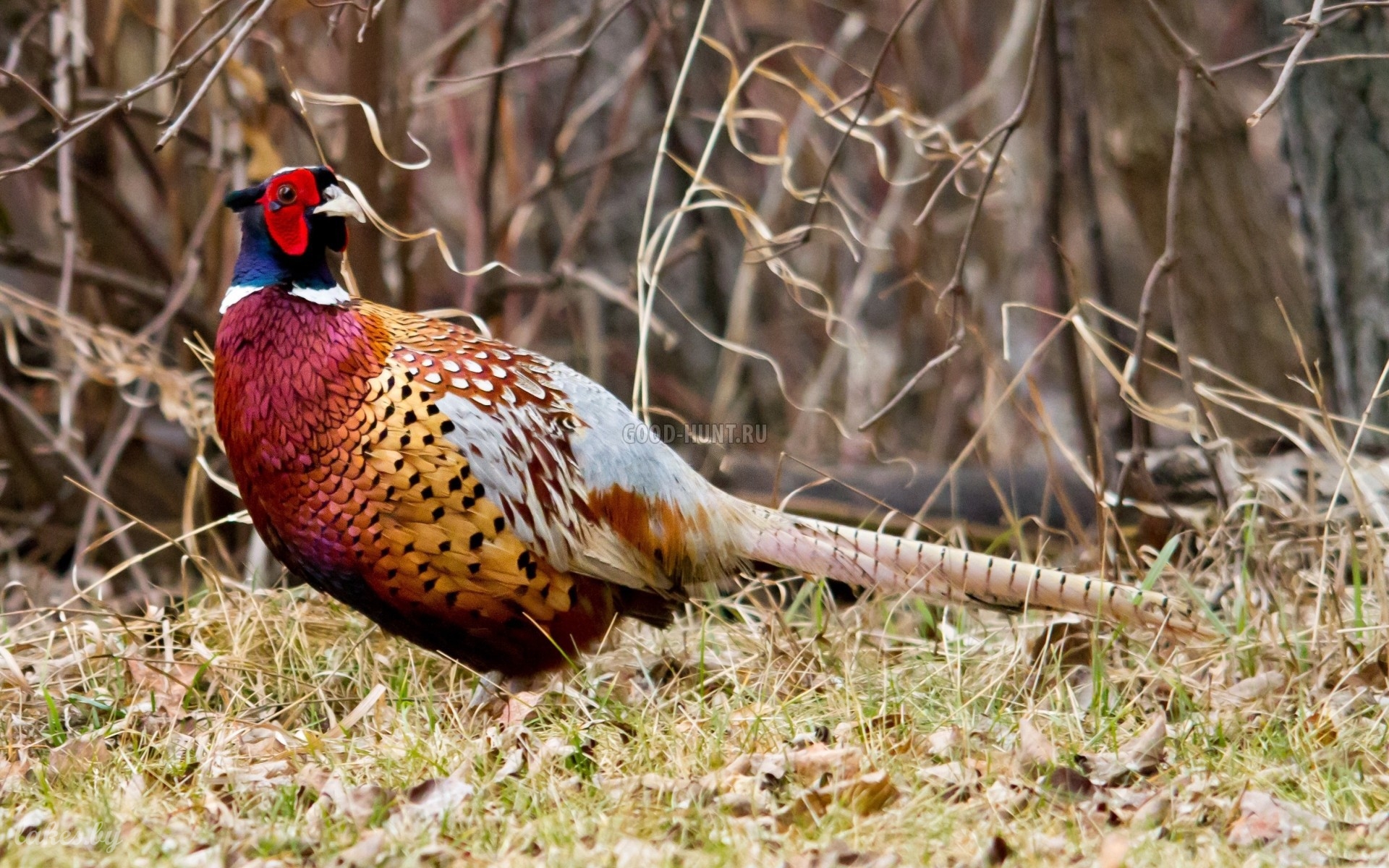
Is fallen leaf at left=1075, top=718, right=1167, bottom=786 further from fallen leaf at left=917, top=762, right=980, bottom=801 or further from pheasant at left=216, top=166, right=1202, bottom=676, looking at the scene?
pheasant at left=216, top=166, right=1202, bottom=676

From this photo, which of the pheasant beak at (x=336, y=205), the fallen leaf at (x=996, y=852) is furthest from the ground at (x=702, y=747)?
the pheasant beak at (x=336, y=205)

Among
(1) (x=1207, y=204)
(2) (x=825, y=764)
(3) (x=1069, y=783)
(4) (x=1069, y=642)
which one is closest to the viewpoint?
Answer: (3) (x=1069, y=783)

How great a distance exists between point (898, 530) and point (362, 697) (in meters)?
1.81

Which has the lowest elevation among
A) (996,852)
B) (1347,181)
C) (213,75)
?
(996,852)

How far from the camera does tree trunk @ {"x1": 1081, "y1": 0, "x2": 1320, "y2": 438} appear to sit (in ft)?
16.5

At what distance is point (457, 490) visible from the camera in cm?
294

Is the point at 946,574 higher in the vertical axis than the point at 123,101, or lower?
lower

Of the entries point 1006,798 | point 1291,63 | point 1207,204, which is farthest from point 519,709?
point 1207,204

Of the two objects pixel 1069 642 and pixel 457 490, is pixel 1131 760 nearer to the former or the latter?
pixel 1069 642

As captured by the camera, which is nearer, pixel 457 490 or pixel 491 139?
pixel 457 490

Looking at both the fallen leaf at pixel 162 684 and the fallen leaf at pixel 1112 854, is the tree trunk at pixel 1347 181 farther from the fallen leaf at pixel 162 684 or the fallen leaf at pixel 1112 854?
the fallen leaf at pixel 162 684

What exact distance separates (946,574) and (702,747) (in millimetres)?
910

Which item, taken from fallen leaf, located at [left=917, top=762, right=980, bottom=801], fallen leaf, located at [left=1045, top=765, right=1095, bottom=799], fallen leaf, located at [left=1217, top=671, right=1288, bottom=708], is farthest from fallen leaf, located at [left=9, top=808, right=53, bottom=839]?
fallen leaf, located at [left=1217, top=671, right=1288, bottom=708]

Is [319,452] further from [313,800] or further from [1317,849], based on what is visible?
[1317,849]
